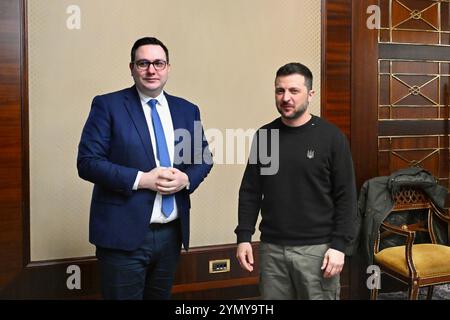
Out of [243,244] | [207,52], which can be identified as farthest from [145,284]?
[207,52]

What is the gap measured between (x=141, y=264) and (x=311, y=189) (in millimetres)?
745

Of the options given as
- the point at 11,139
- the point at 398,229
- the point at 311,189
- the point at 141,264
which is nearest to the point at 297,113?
the point at 311,189

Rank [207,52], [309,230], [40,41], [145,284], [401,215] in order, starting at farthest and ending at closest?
[401,215]
[207,52]
[40,41]
[145,284]
[309,230]

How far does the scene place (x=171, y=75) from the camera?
2.68m

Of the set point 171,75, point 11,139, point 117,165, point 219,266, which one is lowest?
point 219,266

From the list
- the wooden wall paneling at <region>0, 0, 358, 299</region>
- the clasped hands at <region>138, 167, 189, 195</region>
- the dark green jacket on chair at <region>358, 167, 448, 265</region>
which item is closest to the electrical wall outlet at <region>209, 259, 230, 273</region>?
the wooden wall paneling at <region>0, 0, 358, 299</region>

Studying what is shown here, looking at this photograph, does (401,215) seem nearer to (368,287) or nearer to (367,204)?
(367,204)

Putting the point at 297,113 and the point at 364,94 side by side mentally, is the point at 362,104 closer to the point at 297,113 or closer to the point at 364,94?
the point at 364,94

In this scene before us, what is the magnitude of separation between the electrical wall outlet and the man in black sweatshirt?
1077 mm

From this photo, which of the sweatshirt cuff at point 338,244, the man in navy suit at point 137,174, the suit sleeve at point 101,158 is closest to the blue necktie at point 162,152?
the man in navy suit at point 137,174

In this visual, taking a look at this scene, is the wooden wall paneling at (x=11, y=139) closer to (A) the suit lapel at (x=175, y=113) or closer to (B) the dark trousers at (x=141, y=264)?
(B) the dark trousers at (x=141, y=264)

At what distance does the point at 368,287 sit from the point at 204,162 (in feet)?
5.80

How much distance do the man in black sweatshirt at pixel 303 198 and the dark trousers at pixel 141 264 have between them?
32 cm

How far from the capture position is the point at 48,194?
99.0 inches
